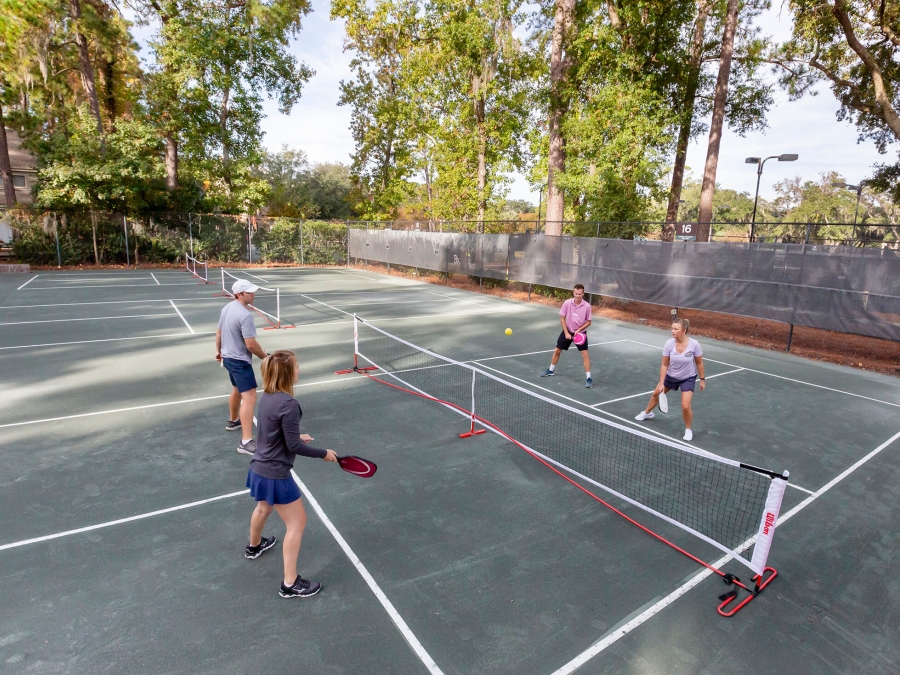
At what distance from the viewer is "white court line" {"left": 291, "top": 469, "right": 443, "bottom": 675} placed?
3398mm

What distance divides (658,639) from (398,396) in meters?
5.64

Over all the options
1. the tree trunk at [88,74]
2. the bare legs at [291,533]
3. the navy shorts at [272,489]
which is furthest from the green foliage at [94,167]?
the bare legs at [291,533]

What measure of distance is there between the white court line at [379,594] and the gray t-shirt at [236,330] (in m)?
1.95

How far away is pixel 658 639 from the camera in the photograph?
143 inches

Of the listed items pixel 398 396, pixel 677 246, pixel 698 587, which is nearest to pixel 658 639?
pixel 698 587

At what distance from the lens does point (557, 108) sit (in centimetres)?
2098

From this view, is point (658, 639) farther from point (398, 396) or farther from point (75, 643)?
point (398, 396)

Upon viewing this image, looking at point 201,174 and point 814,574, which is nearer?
point 814,574

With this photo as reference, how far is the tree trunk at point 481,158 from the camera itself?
29.3m

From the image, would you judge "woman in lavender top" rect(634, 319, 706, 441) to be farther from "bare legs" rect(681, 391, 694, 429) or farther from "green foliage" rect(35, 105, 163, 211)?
"green foliage" rect(35, 105, 163, 211)

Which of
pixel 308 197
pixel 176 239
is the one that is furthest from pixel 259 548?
pixel 308 197

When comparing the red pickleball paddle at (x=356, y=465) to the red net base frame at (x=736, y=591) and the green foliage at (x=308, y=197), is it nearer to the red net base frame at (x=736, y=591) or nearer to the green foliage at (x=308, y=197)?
the red net base frame at (x=736, y=591)

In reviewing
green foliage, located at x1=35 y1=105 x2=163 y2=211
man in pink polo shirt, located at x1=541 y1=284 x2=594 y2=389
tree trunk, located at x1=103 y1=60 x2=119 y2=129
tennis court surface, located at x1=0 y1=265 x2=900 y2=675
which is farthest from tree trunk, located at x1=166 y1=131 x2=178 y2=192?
man in pink polo shirt, located at x1=541 y1=284 x2=594 y2=389

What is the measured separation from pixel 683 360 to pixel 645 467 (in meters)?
1.66
